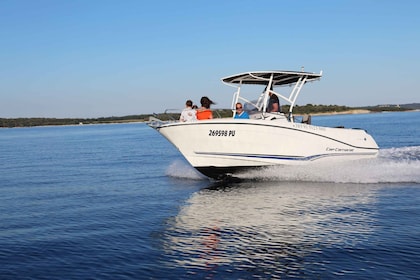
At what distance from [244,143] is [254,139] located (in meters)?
0.32

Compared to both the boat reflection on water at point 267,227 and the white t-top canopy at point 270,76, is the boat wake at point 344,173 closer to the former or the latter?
the boat reflection on water at point 267,227

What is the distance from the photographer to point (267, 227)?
8867 millimetres

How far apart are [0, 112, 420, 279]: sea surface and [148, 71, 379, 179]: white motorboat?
49cm

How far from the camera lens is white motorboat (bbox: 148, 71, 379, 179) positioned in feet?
47.4

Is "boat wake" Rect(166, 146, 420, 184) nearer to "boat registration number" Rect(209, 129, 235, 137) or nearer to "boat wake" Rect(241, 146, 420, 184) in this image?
"boat wake" Rect(241, 146, 420, 184)

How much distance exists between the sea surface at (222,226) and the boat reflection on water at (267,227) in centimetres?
2

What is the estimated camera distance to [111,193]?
44.8 ft

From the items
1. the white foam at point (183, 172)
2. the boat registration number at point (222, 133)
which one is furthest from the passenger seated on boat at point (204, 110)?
the white foam at point (183, 172)

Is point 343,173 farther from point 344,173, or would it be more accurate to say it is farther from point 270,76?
point 270,76

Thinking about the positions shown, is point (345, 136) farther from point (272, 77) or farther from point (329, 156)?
point (272, 77)

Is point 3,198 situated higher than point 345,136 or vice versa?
point 345,136

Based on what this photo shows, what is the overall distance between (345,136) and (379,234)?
329 inches

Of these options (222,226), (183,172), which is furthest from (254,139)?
(222,226)

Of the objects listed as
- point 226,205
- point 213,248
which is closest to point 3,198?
point 226,205
